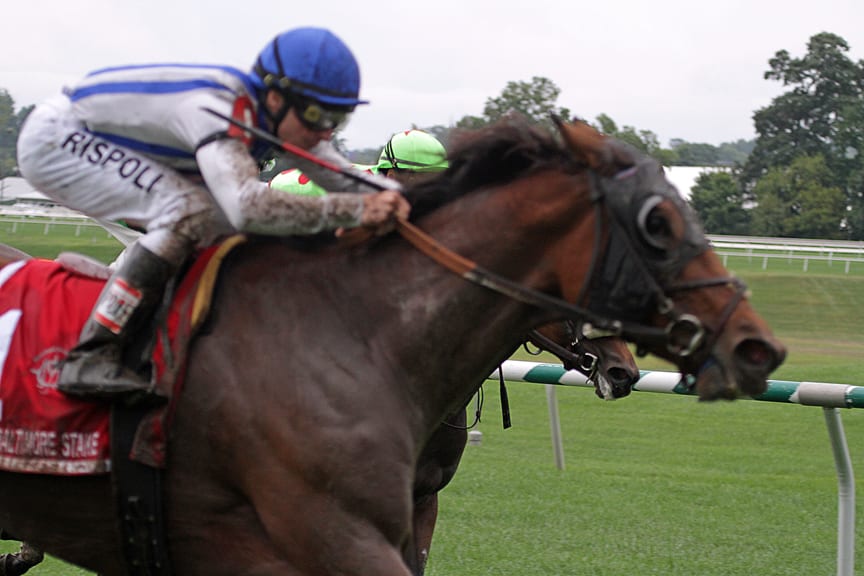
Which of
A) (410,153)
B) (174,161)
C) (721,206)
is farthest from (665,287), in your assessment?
(721,206)

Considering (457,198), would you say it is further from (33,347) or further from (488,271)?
(33,347)

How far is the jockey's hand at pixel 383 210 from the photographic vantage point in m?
3.40

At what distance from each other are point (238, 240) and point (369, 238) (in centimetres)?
39

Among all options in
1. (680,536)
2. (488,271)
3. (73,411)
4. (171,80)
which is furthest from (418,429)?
(680,536)

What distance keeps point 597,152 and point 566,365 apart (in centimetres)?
220

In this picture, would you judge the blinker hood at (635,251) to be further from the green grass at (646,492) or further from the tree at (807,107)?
the tree at (807,107)

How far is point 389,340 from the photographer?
11.3 ft

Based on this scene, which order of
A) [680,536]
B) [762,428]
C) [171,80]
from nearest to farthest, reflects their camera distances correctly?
[171,80]
[680,536]
[762,428]

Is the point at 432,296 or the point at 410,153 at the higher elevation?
the point at 432,296

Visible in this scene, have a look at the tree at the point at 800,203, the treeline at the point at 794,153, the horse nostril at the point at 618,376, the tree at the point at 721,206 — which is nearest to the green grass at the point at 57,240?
the treeline at the point at 794,153

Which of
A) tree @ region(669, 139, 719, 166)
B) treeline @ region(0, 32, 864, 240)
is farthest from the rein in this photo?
tree @ region(669, 139, 719, 166)

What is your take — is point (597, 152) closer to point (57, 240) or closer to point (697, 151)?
point (57, 240)

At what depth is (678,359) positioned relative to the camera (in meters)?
3.35

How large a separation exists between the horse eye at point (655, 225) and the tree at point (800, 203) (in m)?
40.5
